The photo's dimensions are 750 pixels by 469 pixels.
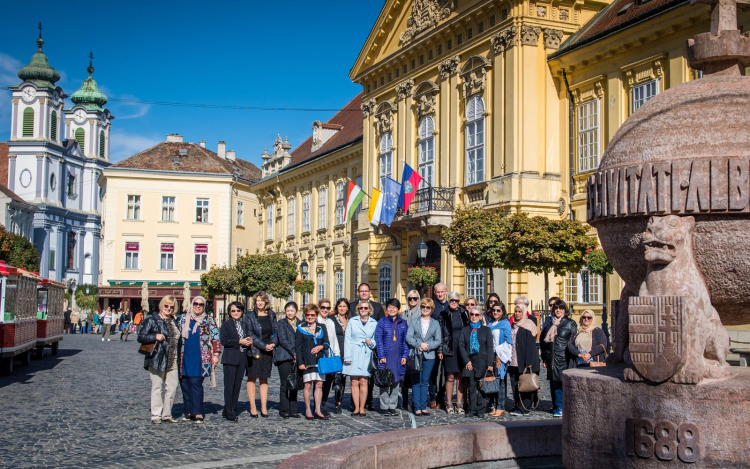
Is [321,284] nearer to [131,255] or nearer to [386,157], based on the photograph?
[386,157]

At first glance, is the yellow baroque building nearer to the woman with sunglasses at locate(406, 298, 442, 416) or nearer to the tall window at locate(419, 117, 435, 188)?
the tall window at locate(419, 117, 435, 188)

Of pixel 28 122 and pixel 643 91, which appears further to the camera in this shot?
pixel 28 122

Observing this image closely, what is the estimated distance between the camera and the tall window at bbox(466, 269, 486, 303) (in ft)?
93.7

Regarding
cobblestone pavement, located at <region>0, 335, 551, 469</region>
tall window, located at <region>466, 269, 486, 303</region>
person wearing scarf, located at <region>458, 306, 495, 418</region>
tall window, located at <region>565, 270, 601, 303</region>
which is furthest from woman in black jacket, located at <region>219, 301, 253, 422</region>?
tall window, located at <region>466, 269, 486, 303</region>

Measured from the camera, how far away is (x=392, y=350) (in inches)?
465

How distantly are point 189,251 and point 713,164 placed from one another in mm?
61091

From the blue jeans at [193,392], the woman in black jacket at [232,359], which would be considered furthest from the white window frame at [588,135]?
the blue jeans at [193,392]

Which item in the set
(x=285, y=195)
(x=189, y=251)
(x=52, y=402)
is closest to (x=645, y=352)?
(x=52, y=402)

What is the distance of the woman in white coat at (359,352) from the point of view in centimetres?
1189

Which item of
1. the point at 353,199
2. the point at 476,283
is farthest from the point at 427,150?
the point at 476,283

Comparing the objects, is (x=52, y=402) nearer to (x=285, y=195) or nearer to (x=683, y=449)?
(x=683, y=449)

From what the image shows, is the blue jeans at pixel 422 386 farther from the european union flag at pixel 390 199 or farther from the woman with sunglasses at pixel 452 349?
the european union flag at pixel 390 199

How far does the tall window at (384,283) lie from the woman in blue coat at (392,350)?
2305 centimetres

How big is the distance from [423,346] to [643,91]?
15272 mm
